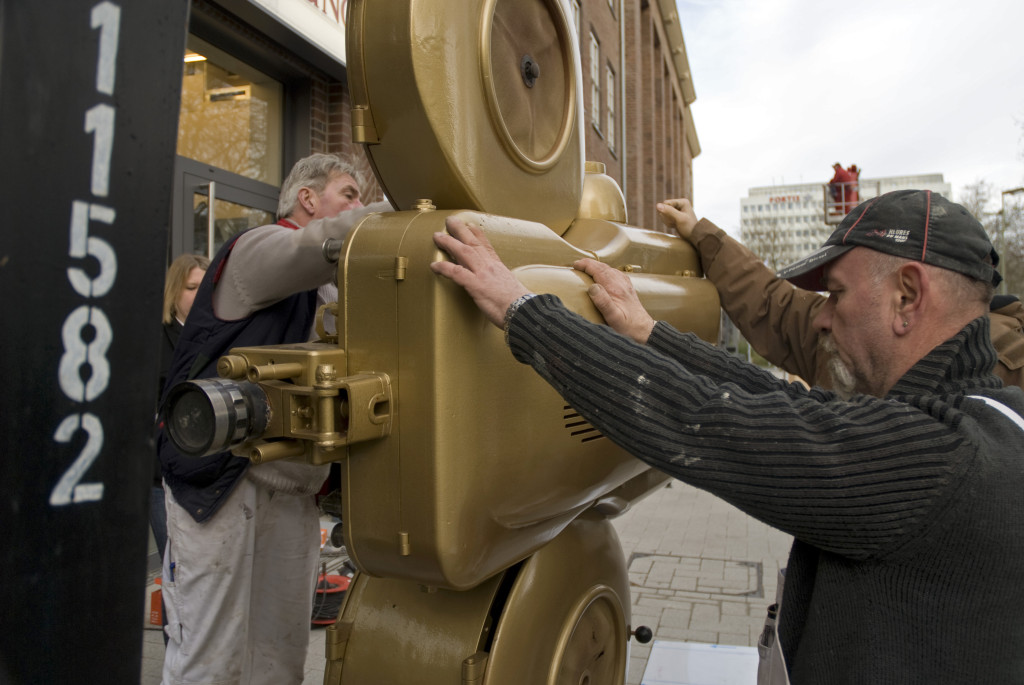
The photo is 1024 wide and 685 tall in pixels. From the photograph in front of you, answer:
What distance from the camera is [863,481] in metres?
1.18

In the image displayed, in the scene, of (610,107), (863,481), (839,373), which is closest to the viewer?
(863,481)

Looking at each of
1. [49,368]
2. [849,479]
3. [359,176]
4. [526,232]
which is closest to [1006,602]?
[849,479]

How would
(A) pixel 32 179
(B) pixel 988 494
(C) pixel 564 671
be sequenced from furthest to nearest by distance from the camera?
(C) pixel 564 671 < (B) pixel 988 494 < (A) pixel 32 179

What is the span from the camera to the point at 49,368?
0.92 m

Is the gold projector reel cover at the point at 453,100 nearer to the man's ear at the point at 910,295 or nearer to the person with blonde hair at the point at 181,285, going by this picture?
the man's ear at the point at 910,295

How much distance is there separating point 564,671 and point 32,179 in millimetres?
1448

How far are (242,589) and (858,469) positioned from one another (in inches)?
66.0

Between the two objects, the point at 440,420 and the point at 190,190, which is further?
the point at 190,190

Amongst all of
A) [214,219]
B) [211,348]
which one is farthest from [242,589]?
[214,219]

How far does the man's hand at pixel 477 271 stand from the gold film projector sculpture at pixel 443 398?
0.03 m

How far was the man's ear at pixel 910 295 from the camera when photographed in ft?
4.72

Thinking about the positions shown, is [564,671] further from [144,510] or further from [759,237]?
[759,237]

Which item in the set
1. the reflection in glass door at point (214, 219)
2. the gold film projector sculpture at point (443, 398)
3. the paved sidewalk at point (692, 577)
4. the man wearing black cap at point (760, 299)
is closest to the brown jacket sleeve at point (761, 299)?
the man wearing black cap at point (760, 299)

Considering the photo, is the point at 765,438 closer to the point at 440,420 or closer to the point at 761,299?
the point at 440,420
